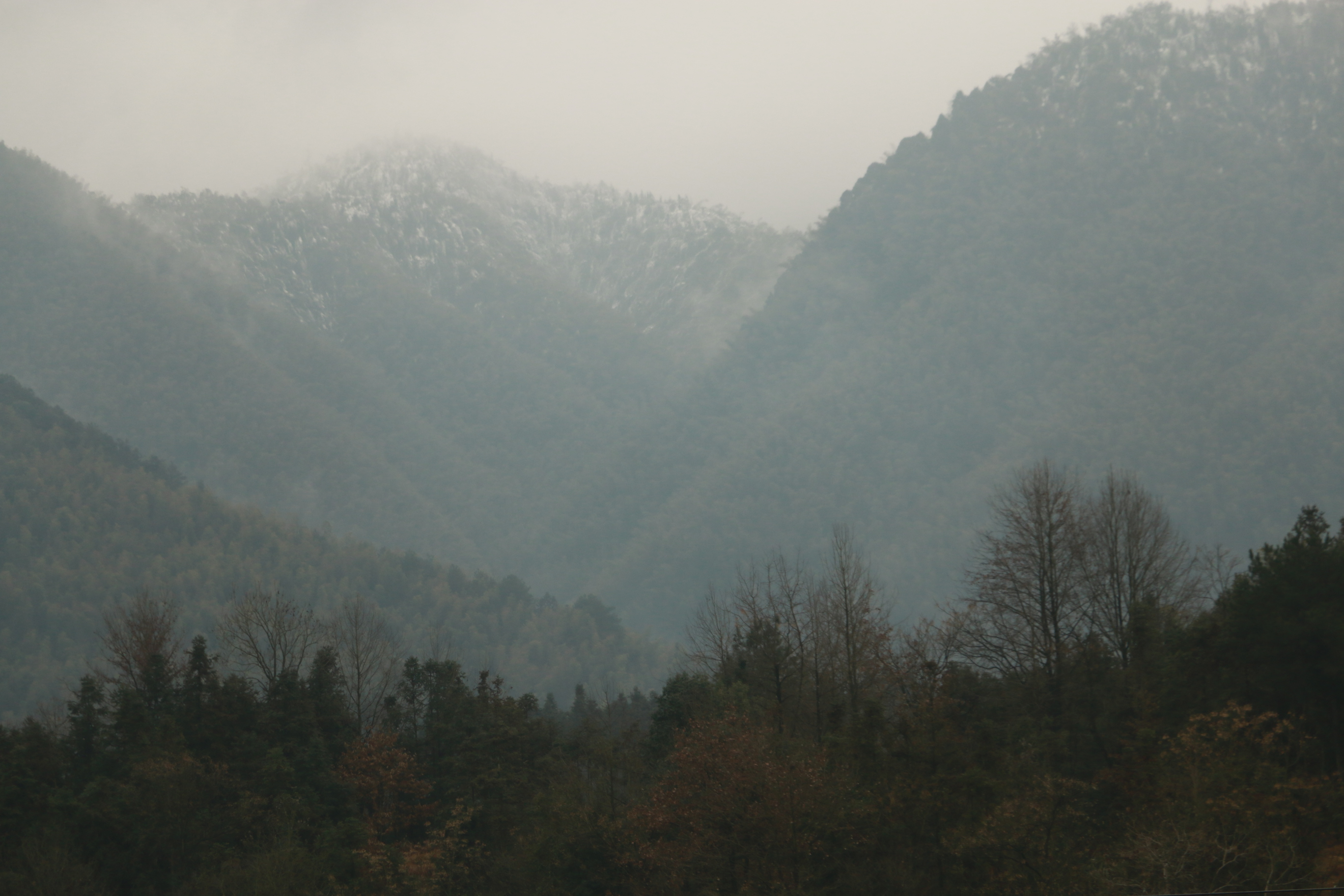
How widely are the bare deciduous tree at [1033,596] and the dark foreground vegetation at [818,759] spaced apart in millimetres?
185

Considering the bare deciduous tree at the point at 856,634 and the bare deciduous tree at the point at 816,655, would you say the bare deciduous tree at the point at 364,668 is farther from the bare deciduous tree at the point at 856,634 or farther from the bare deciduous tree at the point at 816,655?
the bare deciduous tree at the point at 856,634

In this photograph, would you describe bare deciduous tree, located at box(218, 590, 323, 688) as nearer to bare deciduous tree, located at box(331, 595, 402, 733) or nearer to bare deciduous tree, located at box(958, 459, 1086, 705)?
bare deciduous tree, located at box(331, 595, 402, 733)

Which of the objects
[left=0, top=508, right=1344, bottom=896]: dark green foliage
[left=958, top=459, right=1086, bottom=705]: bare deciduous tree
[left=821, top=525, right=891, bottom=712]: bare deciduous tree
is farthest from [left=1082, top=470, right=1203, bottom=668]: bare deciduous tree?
[left=821, top=525, right=891, bottom=712]: bare deciduous tree

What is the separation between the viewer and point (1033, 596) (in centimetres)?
4397

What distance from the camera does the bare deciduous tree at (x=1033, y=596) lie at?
43.7 metres

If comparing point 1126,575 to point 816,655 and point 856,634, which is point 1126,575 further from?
point 816,655

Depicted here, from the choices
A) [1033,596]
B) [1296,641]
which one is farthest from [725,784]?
[1033,596]

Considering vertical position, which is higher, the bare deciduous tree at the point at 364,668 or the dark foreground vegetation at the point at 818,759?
the bare deciduous tree at the point at 364,668

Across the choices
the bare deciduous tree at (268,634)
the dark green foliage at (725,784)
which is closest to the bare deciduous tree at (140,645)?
the dark green foliage at (725,784)

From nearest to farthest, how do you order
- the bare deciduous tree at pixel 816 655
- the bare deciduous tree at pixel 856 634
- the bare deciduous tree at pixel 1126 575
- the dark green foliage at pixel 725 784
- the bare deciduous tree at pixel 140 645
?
the dark green foliage at pixel 725 784, the bare deciduous tree at pixel 1126 575, the bare deciduous tree at pixel 816 655, the bare deciduous tree at pixel 856 634, the bare deciduous tree at pixel 140 645

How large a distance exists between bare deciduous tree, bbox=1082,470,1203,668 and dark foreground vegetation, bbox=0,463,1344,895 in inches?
9.3

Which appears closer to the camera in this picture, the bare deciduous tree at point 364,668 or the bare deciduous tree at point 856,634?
the bare deciduous tree at point 856,634

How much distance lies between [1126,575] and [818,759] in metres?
27.3

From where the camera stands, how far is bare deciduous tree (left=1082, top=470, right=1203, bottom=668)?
44812mm
